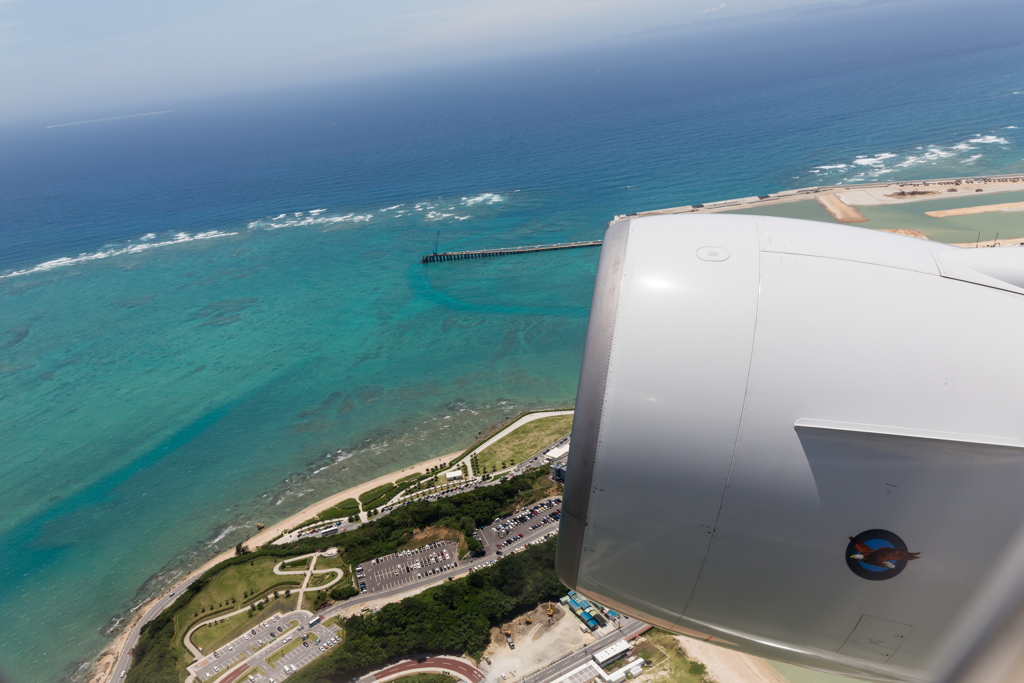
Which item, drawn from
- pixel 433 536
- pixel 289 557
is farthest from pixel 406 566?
pixel 289 557

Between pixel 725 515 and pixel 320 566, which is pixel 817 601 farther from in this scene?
pixel 320 566

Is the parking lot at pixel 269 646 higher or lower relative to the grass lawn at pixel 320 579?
lower

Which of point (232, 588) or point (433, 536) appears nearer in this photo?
point (232, 588)

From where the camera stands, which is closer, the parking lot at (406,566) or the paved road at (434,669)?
the paved road at (434,669)

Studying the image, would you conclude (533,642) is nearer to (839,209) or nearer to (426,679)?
(426,679)

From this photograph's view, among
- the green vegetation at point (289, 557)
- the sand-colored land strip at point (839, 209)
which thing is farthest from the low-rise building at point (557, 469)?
the sand-colored land strip at point (839, 209)

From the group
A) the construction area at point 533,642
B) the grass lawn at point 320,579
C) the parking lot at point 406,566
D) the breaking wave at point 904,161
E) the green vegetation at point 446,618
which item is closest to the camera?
the construction area at point 533,642

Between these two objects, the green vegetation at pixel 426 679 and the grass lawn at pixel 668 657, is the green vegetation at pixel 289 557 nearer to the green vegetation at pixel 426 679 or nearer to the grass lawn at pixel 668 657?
the green vegetation at pixel 426 679

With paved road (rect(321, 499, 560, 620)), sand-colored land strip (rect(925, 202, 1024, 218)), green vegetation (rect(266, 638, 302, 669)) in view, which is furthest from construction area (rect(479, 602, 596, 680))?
sand-colored land strip (rect(925, 202, 1024, 218))
